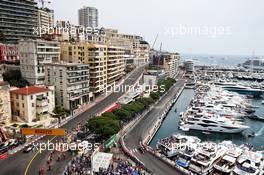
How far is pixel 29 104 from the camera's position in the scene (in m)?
50.8

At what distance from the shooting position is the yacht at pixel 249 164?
3831 centimetres

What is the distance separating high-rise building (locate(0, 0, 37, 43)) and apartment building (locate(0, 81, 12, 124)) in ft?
168

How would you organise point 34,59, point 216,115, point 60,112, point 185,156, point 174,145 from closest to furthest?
1. point 185,156
2. point 174,145
3. point 60,112
4. point 34,59
5. point 216,115

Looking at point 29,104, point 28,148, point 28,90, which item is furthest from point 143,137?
point 28,90

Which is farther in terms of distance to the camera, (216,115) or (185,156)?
(216,115)

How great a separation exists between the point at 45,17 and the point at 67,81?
269 feet

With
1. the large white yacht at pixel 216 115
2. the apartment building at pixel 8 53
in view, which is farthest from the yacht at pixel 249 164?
the apartment building at pixel 8 53

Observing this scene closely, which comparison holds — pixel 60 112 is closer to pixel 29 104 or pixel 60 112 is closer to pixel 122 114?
pixel 29 104

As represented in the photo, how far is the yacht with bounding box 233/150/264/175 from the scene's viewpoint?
38312mm

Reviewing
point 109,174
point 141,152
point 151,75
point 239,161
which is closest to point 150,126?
point 141,152

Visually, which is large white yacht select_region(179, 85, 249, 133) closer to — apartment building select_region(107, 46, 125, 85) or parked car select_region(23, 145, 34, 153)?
apartment building select_region(107, 46, 125, 85)

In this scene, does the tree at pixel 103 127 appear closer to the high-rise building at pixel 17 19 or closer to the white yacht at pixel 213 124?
the white yacht at pixel 213 124
